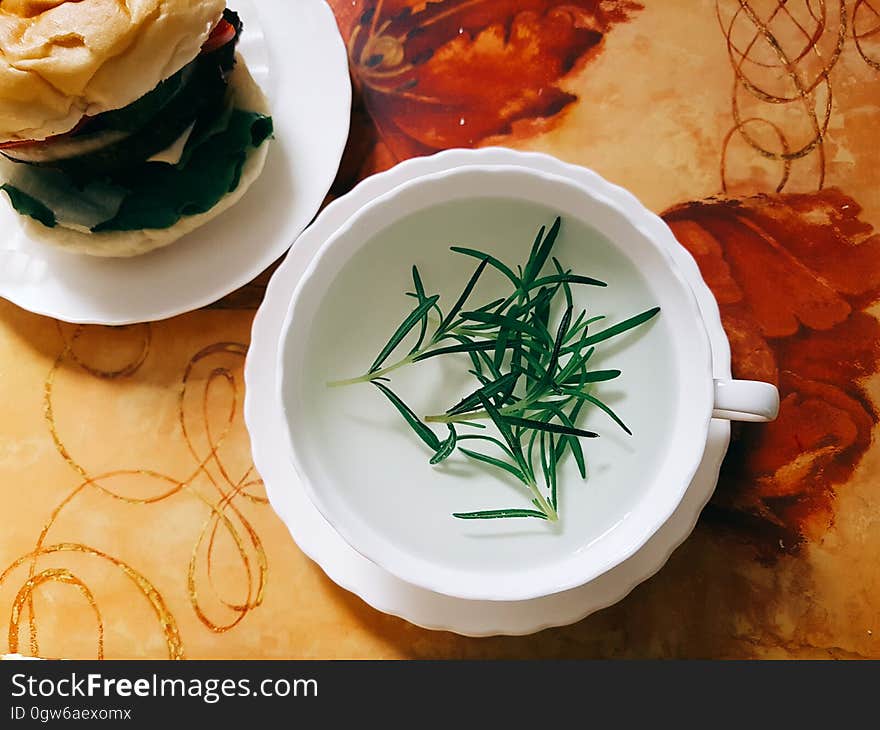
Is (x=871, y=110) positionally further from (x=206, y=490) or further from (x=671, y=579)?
(x=206, y=490)

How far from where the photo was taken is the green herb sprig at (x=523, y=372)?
743 mm

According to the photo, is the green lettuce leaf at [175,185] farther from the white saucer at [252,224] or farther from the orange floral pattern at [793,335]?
the orange floral pattern at [793,335]

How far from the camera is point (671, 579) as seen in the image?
87cm

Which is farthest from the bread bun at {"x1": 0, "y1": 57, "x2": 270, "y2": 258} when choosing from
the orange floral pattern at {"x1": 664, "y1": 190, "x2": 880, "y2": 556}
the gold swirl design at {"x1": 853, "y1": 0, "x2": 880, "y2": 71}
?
the gold swirl design at {"x1": 853, "y1": 0, "x2": 880, "y2": 71}

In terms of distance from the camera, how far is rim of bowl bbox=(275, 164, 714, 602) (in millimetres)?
711

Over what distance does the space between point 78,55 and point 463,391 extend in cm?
42

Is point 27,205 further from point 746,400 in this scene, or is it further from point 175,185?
point 746,400

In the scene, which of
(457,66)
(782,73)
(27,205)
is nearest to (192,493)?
(27,205)

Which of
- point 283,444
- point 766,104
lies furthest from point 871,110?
point 283,444

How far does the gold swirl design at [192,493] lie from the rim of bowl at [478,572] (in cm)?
19

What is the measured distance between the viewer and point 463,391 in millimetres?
796

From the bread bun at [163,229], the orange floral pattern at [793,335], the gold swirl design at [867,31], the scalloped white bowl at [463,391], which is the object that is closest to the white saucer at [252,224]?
the bread bun at [163,229]

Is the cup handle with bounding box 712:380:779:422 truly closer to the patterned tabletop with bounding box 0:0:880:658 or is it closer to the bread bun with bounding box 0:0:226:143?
the patterned tabletop with bounding box 0:0:880:658

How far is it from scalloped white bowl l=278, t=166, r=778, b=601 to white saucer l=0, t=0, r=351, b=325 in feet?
0.52
